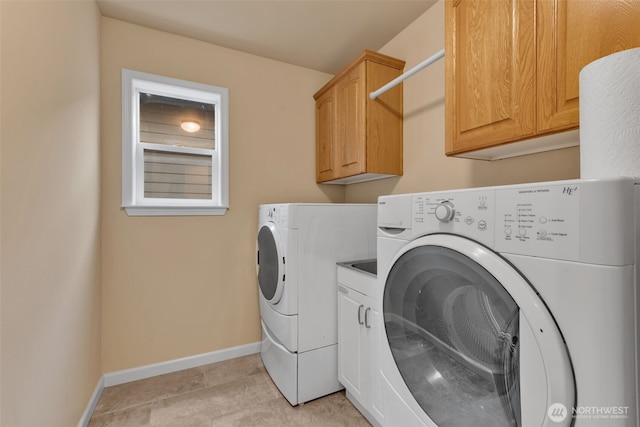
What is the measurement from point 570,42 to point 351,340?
162 cm

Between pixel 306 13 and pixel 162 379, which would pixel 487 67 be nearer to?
pixel 306 13

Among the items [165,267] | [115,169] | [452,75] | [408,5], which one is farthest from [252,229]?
[408,5]

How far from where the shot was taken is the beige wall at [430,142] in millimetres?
1498

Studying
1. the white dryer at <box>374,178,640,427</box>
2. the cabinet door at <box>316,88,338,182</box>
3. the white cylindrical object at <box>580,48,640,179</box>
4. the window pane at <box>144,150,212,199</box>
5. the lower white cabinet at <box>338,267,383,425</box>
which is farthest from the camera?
the cabinet door at <box>316,88,338,182</box>

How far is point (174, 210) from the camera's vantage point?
2.17 m

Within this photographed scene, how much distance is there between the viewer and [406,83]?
82.8 inches

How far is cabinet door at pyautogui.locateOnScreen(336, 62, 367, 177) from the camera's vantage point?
6.75 ft

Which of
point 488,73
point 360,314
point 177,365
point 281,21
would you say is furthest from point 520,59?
point 177,365

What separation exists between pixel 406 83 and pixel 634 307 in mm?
1907

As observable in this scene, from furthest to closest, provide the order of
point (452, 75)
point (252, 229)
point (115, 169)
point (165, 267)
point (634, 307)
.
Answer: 1. point (252, 229)
2. point (165, 267)
3. point (115, 169)
4. point (452, 75)
5. point (634, 307)

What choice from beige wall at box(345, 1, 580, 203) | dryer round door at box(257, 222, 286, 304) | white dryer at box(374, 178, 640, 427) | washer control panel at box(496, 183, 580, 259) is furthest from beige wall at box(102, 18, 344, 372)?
washer control panel at box(496, 183, 580, 259)

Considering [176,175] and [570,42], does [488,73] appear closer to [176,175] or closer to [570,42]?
[570,42]

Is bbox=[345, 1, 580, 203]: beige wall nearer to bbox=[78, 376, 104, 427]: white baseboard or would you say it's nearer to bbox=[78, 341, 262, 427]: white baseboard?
bbox=[78, 341, 262, 427]: white baseboard

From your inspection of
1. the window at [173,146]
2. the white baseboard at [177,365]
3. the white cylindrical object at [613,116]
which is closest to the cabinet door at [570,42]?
the white cylindrical object at [613,116]
